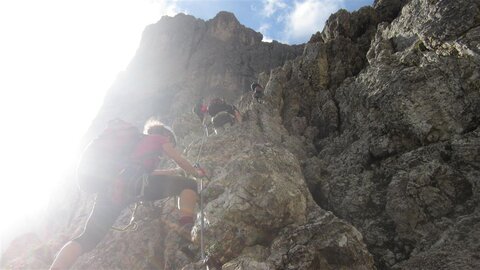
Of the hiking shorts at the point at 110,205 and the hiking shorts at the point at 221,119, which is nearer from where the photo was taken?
the hiking shorts at the point at 110,205

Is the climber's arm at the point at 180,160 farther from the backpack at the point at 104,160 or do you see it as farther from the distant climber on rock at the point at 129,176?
the backpack at the point at 104,160

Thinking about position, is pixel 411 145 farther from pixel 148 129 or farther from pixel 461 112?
pixel 148 129

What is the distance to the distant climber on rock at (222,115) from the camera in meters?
17.7

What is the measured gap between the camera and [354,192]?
10.4 meters

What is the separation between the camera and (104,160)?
7.72 m

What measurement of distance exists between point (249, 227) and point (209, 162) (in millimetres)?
6257

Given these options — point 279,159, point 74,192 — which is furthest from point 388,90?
point 74,192

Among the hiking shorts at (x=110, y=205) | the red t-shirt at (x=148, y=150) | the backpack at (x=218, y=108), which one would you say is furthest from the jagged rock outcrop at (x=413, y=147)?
the red t-shirt at (x=148, y=150)

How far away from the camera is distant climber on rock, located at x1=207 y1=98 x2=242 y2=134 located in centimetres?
1769

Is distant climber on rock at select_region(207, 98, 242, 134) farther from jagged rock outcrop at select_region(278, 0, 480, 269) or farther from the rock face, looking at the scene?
jagged rock outcrop at select_region(278, 0, 480, 269)

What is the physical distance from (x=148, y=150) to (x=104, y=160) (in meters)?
0.97

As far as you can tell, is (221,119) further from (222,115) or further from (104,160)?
(104,160)

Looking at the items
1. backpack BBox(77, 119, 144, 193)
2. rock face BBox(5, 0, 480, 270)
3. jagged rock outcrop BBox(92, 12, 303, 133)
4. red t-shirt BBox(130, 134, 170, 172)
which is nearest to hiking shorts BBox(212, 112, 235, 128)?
rock face BBox(5, 0, 480, 270)

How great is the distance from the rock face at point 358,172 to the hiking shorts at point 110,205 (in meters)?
1.02
